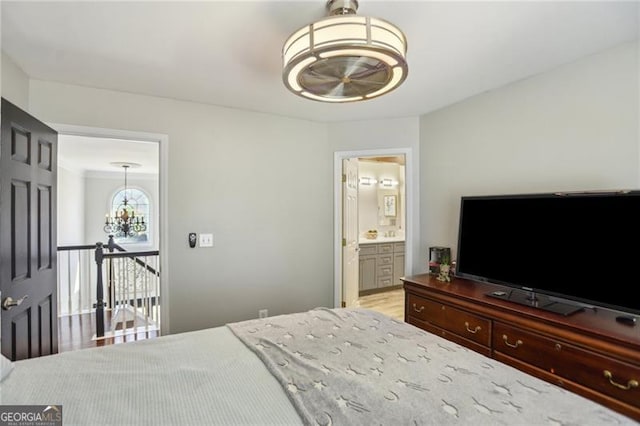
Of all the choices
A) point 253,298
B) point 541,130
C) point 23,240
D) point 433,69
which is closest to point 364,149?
point 433,69

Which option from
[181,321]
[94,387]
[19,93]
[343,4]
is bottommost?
[181,321]

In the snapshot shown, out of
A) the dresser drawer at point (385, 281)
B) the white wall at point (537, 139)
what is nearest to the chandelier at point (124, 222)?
the dresser drawer at point (385, 281)

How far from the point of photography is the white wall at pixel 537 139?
1.96m

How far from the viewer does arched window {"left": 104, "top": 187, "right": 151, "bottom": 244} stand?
25.0 ft

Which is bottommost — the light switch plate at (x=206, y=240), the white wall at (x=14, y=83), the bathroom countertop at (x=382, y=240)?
the bathroom countertop at (x=382, y=240)

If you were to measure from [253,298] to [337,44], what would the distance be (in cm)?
264

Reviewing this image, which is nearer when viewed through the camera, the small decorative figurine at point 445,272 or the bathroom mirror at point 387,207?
the small decorative figurine at point 445,272

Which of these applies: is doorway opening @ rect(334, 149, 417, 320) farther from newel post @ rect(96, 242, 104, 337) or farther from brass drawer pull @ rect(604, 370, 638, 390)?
newel post @ rect(96, 242, 104, 337)

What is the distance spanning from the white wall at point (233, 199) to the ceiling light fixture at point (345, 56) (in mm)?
1598

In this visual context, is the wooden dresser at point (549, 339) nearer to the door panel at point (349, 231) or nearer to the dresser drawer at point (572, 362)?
the dresser drawer at point (572, 362)

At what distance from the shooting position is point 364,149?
359 cm

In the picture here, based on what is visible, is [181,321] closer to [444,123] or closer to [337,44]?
[337,44]

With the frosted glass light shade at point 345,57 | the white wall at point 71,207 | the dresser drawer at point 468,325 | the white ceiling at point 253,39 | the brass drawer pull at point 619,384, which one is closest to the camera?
the frosted glass light shade at point 345,57

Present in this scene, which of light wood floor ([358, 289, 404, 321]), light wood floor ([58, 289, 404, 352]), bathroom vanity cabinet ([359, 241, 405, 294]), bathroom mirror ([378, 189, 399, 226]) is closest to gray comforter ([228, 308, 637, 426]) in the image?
light wood floor ([58, 289, 404, 352])
